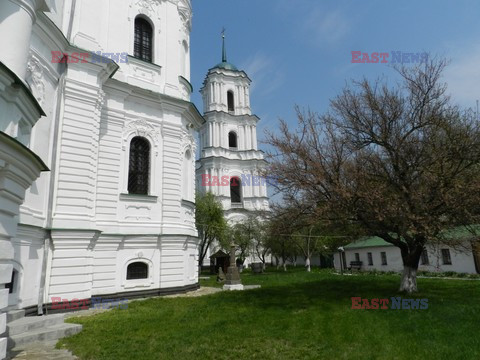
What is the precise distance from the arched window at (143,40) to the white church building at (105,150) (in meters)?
0.05

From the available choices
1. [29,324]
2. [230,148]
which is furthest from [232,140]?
[29,324]

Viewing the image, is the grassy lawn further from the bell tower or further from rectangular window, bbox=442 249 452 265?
the bell tower

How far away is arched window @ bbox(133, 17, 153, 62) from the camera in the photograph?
56.3 ft

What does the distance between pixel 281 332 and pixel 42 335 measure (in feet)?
17.9

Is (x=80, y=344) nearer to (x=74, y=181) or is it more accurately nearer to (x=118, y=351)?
(x=118, y=351)

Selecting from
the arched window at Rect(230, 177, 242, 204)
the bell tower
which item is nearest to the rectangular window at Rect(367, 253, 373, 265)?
the bell tower

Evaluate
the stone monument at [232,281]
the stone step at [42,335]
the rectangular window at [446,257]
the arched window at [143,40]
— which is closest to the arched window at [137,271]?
the stone monument at [232,281]

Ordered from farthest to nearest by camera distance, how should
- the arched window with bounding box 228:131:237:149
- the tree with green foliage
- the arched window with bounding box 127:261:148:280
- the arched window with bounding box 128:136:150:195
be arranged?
the arched window with bounding box 228:131:237:149
the tree with green foliage
the arched window with bounding box 128:136:150:195
the arched window with bounding box 127:261:148:280

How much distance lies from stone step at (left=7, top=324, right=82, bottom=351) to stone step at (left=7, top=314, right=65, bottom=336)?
20cm

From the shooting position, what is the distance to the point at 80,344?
7293 millimetres

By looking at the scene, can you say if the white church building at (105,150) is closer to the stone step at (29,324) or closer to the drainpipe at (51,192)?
the drainpipe at (51,192)

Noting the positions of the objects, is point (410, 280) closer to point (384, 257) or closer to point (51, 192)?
point (51, 192)

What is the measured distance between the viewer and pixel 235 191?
46.3 metres

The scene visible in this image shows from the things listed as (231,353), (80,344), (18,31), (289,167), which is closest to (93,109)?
(18,31)
